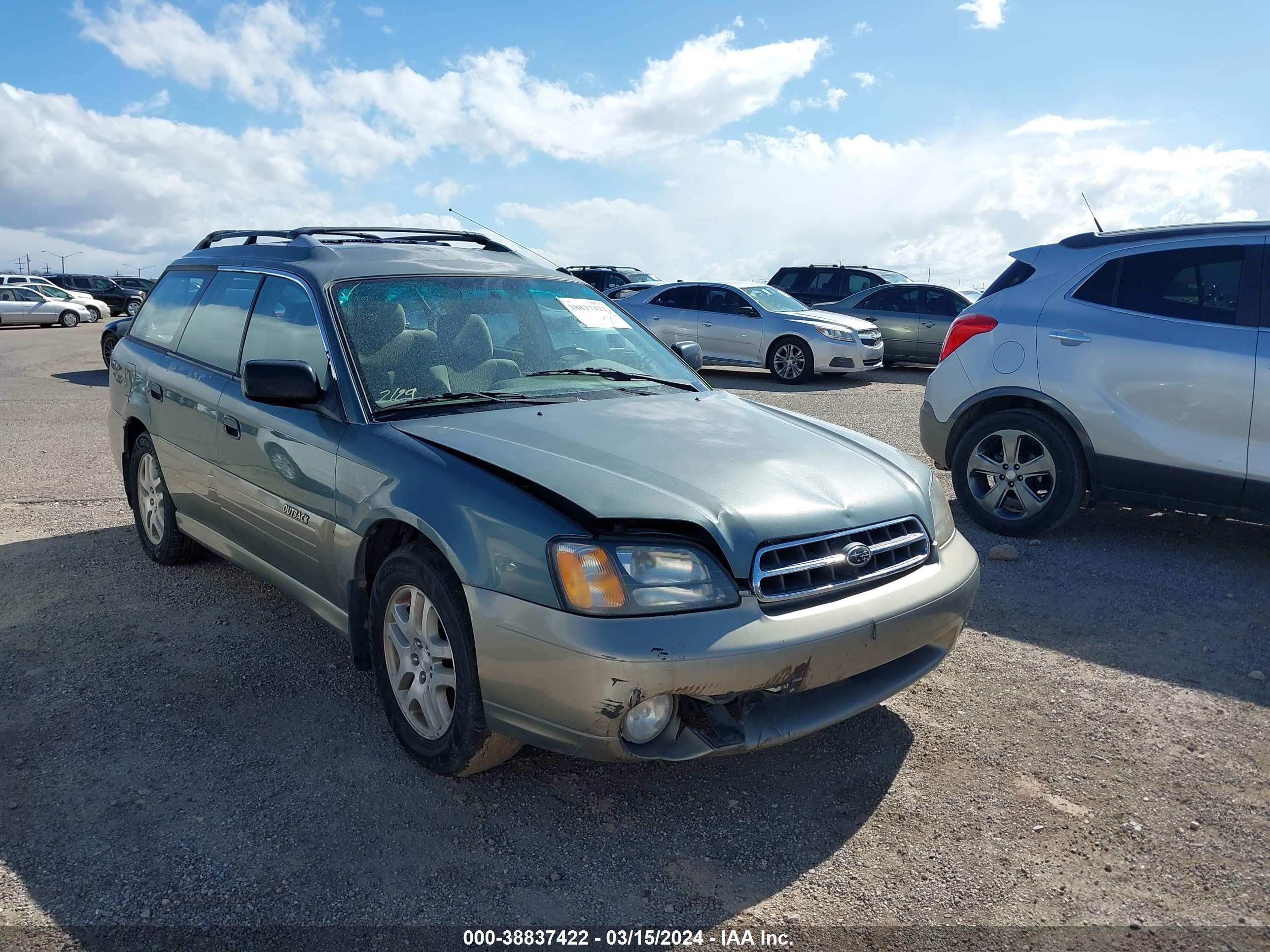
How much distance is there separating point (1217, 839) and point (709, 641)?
65.4 inches

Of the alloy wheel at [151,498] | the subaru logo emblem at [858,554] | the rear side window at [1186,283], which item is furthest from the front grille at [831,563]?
the alloy wheel at [151,498]

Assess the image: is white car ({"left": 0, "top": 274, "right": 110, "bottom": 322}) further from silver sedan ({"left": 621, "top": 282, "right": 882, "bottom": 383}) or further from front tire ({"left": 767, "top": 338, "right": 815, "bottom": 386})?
front tire ({"left": 767, "top": 338, "right": 815, "bottom": 386})

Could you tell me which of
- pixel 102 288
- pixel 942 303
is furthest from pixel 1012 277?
pixel 102 288

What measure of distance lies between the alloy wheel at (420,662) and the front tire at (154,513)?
225cm

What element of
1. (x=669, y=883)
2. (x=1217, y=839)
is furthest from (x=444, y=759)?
(x=1217, y=839)

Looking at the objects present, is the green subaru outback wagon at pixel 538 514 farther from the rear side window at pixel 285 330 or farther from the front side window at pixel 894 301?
the front side window at pixel 894 301

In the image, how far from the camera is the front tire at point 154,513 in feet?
16.5

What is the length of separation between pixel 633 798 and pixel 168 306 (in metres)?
3.74

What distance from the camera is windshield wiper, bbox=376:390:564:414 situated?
353 cm

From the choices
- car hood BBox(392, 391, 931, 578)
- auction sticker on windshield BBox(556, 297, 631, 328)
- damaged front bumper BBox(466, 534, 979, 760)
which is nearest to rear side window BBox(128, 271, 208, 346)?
auction sticker on windshield BBox(556, 297, 631, 328)

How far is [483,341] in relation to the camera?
3.91 meters

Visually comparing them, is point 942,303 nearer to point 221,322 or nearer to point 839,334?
point 839,334

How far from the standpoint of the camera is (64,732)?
3.49 m

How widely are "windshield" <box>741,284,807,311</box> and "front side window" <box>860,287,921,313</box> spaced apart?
185cm
